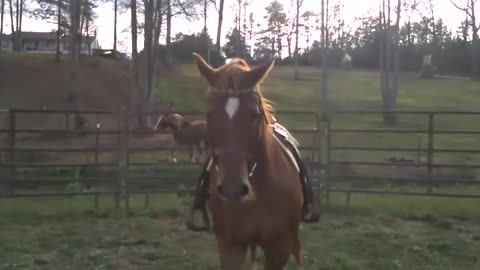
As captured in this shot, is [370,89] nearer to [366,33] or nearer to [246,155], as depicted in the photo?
[366,33]

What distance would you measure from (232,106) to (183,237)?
15.2ft

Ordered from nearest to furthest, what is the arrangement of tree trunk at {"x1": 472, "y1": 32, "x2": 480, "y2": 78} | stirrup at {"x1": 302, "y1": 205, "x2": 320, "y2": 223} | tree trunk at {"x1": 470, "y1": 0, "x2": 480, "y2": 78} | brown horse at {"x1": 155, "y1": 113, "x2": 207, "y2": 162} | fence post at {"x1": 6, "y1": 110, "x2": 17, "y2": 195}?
stirrup at {"x1": 302, "y1": 205, "x2": 320, "y2": 223} < fence post at {"x1": 6, "y1": 110, "x2": 17, "y2": 195} < brown horse at {"x1": 155, "y1": 113, "x2": 207, "y2": 162} < tree trunk at {"x1": 470, "y1": 0, "x2": 480, "y2": 78} < tree trunk at {"x1": 472, "y1": 32, "x2": 480, "y2": 78}

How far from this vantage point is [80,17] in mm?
27688

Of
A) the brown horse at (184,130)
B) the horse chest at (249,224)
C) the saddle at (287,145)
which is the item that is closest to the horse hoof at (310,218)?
the saddle at (287,145)

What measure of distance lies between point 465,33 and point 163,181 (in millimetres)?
41908

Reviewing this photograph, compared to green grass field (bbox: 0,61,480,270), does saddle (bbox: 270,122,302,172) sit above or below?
above

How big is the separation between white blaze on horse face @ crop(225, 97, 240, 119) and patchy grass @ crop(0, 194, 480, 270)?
3.16 m

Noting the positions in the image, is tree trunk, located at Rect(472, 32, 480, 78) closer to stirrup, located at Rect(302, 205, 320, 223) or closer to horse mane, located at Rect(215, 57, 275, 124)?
stirrup, located at Rect(302, 205, 320, 223)

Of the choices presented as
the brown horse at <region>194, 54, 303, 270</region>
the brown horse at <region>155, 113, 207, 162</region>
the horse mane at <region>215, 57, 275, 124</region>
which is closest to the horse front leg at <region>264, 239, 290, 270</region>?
the brown horse at <region>194, 54, 303, 270</region>

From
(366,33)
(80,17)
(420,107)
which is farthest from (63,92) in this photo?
(366,33)

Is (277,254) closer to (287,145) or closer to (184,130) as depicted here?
(287,145)

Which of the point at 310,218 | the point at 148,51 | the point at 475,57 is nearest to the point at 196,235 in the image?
the point at 310,218

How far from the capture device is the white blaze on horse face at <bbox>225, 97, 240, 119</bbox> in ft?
12.2

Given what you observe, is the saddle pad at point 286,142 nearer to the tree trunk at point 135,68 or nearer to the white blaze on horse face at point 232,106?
the white blaze on horse face at point 232,106
